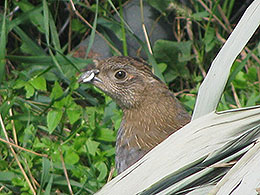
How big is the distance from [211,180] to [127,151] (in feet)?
4.03

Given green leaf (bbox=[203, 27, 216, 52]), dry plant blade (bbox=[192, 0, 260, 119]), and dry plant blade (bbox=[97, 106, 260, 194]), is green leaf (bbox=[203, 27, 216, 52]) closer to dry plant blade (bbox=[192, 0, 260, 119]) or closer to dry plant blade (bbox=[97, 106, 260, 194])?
dry plant blade (bbox=[192, 0, 260, 119])

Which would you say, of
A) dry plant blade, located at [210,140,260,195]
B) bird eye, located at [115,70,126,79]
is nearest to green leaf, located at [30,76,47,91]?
bird eye, located at [115,70,126,79]

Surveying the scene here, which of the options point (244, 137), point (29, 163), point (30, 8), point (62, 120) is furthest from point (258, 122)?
point (30, 8)

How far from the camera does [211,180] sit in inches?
64.4

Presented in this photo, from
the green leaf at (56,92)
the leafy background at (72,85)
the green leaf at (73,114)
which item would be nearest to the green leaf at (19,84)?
the leafy background at (72,85)

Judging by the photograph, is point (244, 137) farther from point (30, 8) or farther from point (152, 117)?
point (30, 8)

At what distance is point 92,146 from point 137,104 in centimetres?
52

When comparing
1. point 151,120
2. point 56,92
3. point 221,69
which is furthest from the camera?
point 56,92

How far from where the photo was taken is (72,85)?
3.64m

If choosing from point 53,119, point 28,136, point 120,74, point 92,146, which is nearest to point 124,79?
point 120,74

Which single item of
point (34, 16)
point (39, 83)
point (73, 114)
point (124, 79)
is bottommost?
point (73, 114)

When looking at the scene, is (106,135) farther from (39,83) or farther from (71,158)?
(39,83)

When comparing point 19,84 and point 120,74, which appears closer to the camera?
point 120,74

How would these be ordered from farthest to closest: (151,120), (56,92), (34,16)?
(34,16)
(56,92)
(151,120)
